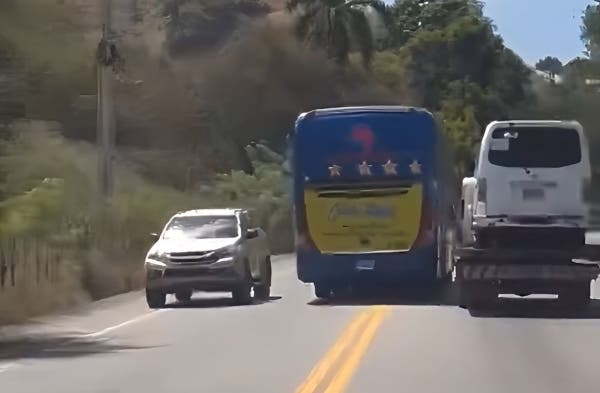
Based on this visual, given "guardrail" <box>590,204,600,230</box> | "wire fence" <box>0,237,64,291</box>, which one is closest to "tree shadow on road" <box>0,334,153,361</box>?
"wire fence" <box>0,237,64,291</box>

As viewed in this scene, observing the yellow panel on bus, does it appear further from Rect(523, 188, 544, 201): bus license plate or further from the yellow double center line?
Rect(523, 188, 544, 201): bus license plate

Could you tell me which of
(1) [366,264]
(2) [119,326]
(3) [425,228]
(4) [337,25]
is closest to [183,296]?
(1) [366,264]

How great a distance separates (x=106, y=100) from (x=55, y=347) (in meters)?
13.7

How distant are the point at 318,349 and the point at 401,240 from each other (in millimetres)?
8399

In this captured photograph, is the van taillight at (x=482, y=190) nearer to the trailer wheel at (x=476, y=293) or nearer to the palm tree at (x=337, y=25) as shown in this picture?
the trailer wheel at (x=476, y=293)

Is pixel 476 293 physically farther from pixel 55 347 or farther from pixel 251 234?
pixel 55 347

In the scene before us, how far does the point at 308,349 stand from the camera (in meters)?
17.3

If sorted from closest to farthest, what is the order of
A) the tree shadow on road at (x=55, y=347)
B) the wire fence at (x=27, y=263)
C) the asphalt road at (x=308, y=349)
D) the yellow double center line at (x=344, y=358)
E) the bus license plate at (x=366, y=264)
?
the yellow double center line at (x=344, y=358) → the asphalt road at (x=308, y=349) → the tree shadow on road at (x=55, y=347) → the wire fence at (x=27, y=263) → the bus license plate at (x=366, y=264)

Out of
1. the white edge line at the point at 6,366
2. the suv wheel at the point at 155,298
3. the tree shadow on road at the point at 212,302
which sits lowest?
the tree shadow on road at the point at 212,302

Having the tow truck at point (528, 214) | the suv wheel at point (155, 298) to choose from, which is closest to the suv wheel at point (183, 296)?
the suv wheel at point (155, 298)

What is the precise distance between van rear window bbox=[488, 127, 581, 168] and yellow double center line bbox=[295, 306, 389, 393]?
3.27 meters

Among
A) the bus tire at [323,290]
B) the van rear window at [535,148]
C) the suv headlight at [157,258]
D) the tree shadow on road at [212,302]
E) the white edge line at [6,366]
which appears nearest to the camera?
the white edge line at [6,366]

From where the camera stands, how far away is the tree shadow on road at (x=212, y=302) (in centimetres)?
2516

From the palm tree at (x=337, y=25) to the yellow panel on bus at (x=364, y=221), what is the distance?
3854 cm
